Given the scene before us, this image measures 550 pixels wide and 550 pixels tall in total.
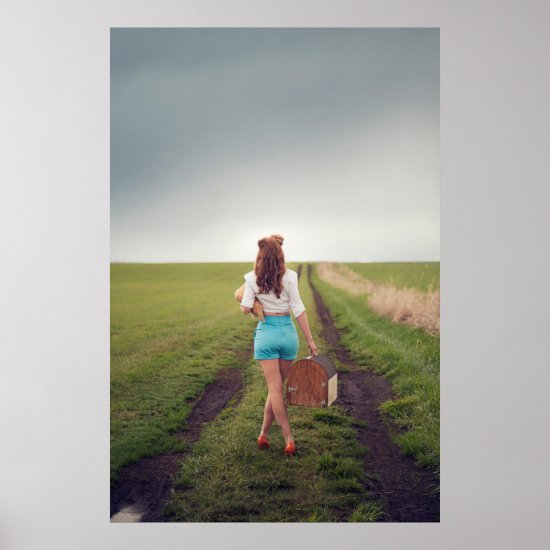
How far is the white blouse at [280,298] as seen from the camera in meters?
3.24

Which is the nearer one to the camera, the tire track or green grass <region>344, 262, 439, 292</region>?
the tire track

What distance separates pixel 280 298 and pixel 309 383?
596 millimetres

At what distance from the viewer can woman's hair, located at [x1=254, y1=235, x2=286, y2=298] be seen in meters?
3.26

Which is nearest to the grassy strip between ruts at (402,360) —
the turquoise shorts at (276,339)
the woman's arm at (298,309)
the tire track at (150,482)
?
the woman's arm at (298,309)

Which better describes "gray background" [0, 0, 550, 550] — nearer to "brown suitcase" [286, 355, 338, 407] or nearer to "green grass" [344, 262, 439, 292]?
"green grass" [344, 262, 439, 292]

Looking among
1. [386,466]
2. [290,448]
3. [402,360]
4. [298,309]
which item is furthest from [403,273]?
[290,448]

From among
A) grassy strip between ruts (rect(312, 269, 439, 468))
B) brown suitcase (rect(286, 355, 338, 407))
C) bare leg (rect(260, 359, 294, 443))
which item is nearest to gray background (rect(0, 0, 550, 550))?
grassy strip between ruts (rect(312, 269, 439, 468))

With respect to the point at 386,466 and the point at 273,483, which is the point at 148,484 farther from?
the point at 386,466

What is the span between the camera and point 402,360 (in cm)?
354
